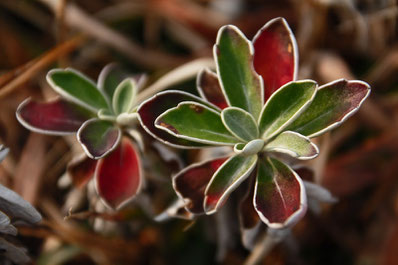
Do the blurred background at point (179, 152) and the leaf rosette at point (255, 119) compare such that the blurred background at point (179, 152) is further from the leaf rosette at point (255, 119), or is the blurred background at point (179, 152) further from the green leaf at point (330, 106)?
the green leaf at point (330, 106)

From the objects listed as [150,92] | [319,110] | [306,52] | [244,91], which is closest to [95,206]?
[150,92]

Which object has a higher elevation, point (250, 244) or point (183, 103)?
point (183, 103)

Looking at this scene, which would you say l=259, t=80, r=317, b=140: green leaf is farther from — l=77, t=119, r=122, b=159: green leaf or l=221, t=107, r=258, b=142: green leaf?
l=77, t=119, r=122, b=159: green leaf

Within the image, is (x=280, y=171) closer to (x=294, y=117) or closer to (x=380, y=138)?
(x=294, y=117)

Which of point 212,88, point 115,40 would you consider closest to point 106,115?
point 212,88

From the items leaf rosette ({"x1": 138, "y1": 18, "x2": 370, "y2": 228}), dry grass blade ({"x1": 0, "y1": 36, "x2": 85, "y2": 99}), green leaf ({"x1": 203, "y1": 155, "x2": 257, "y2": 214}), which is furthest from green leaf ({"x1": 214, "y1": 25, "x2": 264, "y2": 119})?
dry grass blade ({"x1": 0, "y1": 36, "x2": 85, "y2": 99})

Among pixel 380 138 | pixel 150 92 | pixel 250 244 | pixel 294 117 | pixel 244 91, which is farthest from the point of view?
pixel 380 138

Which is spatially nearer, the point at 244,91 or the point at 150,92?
the point at 244,91

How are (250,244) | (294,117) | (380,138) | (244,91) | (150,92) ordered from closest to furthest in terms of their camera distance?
1. (294,117)
2. (244,91)
3. (250,244)
4. (150,92)
5. (380,138)
